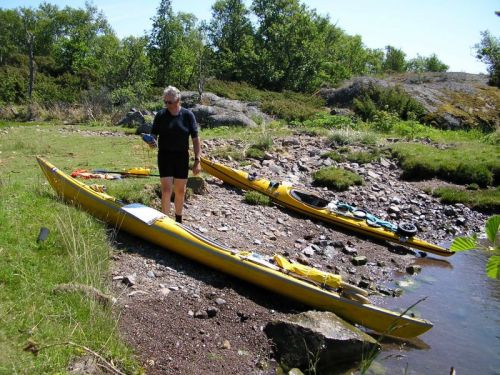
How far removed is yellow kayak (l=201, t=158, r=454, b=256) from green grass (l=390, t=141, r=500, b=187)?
5.41 metres

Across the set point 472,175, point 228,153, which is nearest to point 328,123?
point 472,175

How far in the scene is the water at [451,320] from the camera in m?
5.65

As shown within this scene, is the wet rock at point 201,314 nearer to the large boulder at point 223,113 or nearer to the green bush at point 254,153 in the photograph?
the green bush at point 254,153

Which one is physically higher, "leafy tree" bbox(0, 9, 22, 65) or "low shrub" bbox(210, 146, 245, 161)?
"leafy tree" bbox(0, 9, 22, 65)

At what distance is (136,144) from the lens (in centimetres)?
1407

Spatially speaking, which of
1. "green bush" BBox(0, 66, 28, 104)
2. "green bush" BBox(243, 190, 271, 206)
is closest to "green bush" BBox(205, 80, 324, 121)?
"green bush" BBox(0, 66, 28, 104)

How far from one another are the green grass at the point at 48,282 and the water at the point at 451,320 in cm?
326

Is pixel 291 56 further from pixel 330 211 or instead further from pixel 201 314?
pixel 201 314

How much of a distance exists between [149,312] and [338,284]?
8.04 feet

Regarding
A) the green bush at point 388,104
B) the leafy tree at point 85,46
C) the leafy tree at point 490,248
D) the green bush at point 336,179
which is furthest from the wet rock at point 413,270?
the leafy tree at point 85,46

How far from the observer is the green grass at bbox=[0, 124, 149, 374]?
3.81 metres

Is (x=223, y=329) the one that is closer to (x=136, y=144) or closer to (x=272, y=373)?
(x=272, y=373)

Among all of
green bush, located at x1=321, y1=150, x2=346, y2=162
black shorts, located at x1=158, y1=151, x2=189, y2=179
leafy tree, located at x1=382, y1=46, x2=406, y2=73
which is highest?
leafy tree, located at x1=382, y1=46, x2=406, y2=73

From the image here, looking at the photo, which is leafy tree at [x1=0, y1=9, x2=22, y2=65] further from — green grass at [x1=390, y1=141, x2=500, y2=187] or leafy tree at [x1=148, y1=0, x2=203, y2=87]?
green grass at [x1=390, y1=141, x2=500, y2=187]
